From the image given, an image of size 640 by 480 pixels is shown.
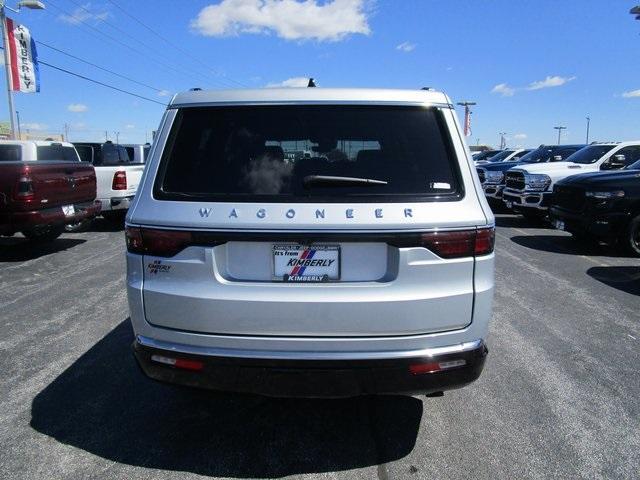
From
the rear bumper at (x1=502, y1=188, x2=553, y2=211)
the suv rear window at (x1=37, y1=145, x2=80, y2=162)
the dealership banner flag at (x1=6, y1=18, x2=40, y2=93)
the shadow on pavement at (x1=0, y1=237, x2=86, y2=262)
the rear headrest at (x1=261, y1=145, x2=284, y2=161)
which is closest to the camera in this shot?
the rear headrest at (x1=261, y1=145, x2=284, y2=161)

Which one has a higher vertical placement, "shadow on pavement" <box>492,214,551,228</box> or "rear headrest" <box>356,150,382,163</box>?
"rear headrest" <box>356,150,382,163</box>

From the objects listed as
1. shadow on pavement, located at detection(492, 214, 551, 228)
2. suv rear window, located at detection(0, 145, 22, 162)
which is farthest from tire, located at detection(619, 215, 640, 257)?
suv rear window, located at detection(0, 145, 22, 162)

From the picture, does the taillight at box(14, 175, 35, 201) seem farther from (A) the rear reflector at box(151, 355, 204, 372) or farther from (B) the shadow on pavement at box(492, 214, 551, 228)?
(B) the shadow on pavement at box(492, 214, 551, 228)

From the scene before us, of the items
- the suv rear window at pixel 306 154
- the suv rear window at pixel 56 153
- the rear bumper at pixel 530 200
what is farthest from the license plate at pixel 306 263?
the rear bumper at pixel 530 200

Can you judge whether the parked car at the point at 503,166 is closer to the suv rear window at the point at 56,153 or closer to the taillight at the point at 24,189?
the suv rear window at the point at 56,153

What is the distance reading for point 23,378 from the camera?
147 inches

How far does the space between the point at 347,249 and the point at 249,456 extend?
1.31 m

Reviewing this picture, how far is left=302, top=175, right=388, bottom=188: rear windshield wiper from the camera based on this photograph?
2514 mm

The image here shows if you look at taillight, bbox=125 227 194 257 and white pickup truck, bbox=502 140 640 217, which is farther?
white pickup truck, bbox=502 140 640 217

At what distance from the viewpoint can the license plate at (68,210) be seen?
8109 millimetres

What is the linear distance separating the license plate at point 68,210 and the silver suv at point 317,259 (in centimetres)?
634

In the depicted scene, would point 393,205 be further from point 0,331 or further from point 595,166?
point 595,166

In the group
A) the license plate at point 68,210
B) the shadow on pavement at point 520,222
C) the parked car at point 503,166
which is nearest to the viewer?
the license plate at point 68,210

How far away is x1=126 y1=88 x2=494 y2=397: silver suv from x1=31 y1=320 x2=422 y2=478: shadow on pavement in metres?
0.49
